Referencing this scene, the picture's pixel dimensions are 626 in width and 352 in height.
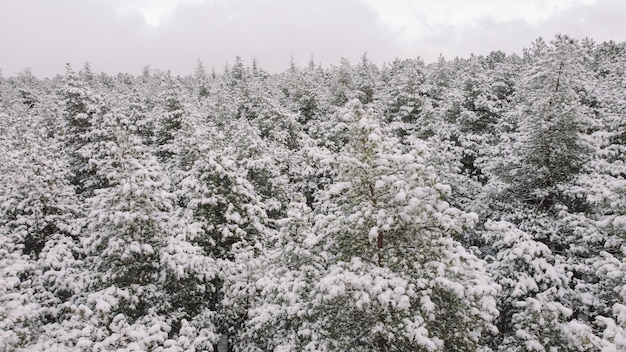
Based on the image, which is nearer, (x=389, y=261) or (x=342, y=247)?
(x=389, y=261)

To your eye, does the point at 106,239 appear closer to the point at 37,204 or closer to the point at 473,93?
the point at 37,204

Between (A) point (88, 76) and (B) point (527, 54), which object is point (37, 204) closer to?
(B) point (527, 54)

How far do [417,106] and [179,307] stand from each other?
88.2 ft

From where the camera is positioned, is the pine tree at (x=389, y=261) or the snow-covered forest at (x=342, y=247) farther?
the snow-covered forest at (x=342, y=247)

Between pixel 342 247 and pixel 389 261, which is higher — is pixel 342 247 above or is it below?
above

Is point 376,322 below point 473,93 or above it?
below

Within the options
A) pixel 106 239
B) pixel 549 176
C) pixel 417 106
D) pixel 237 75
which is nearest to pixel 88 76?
pixel 237 75

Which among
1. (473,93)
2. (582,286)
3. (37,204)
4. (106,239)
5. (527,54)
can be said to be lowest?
(582,286)

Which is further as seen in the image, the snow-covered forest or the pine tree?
the snow-covered forest

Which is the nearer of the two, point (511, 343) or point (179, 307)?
point (511, 343)

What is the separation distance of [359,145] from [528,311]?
5.95 metres

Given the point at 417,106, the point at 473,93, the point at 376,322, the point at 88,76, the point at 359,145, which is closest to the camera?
the point at 376,322

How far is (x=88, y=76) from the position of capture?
332 ft

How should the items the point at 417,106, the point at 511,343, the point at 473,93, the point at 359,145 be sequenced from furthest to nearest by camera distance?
the point at 417,106
the point at 473,93
the point at 511,343
the point at 359,145
